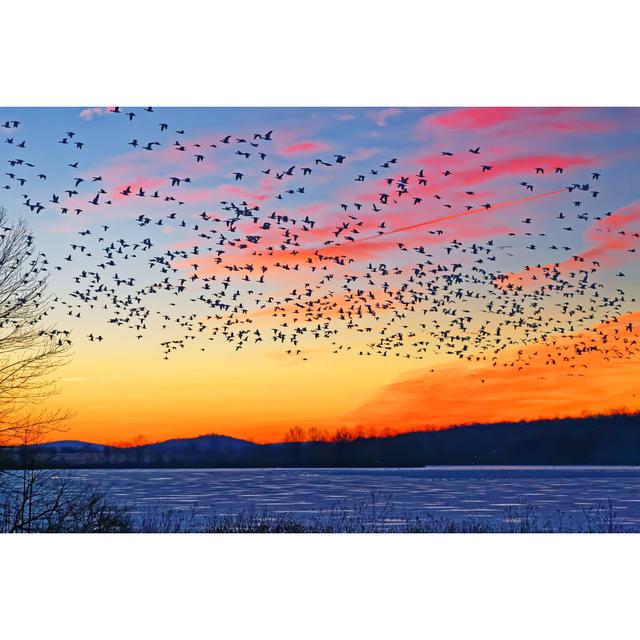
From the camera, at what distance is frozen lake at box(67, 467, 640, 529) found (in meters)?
15.8

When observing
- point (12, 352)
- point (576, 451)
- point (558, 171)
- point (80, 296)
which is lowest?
point (576, 451)

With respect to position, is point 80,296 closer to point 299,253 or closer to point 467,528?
point 299,253

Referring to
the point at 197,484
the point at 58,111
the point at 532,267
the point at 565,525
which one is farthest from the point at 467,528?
the point at 197,484

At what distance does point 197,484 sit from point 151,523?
13.0m

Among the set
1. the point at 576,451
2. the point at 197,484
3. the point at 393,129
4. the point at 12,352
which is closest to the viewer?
the point at 12,352

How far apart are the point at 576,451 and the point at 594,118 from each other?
479 centimetres

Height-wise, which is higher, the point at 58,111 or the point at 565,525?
the point at 58,111

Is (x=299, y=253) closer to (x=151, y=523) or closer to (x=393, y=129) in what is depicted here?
(x=393, y=129)

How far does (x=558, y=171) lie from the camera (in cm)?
1402

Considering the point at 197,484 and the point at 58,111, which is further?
the point at 197,484

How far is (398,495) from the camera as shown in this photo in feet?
63.3

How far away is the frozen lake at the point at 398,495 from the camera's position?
15.8m

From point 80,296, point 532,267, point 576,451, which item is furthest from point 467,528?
point 80,296

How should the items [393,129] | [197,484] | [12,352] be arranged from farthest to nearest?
[197,484] < [393,129] < [12,352]
